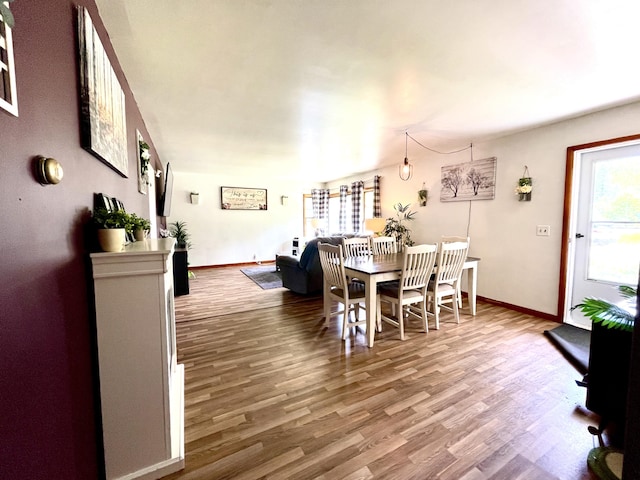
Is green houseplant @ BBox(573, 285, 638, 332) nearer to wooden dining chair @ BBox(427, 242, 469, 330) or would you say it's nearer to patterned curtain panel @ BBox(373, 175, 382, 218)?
wooden dining chair @ BBox(427, 242, 469, 330)

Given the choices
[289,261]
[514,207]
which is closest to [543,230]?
[514,207]

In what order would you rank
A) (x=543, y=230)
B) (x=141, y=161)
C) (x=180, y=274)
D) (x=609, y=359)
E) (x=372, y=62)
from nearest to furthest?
(x=609, y=359)
(x=372, y=62)
(x=141, y=161)
(x=543, y=230)
(x=180, y=274)

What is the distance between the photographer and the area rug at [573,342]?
7.61 feet

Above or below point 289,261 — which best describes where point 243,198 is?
above

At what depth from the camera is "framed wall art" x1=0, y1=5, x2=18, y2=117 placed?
64 centimetres

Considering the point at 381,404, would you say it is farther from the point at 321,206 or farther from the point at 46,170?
the point at 321,206

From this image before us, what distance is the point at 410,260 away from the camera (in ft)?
8.73

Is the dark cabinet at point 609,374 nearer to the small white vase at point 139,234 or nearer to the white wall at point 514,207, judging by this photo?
the white wall at point 514,207

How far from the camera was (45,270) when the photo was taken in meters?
0.85

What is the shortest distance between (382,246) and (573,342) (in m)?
2.17

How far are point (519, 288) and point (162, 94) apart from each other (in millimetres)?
4624

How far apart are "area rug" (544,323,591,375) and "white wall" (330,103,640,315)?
0.34m

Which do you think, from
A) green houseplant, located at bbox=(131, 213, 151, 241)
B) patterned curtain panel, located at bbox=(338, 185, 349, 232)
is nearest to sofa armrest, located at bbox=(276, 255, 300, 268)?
green houseplant, located at bbox=(131, 213, 151, 241)

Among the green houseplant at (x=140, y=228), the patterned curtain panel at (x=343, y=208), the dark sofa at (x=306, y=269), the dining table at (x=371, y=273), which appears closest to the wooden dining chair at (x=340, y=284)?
the dining table at (x=371, y=273)
